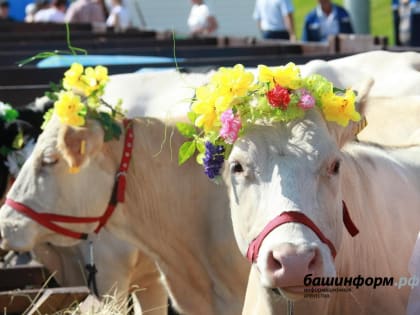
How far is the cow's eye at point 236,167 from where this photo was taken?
4121 millimetres

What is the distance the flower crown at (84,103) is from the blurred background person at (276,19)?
9.61 metres

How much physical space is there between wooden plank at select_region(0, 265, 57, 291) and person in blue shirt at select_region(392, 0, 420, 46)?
9506mm

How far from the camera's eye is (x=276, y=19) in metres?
15.8

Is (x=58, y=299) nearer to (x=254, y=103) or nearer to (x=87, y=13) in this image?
(x=254, y=103)

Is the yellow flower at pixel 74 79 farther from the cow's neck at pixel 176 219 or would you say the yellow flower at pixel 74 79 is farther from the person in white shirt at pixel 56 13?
the person in white shirt at pixel 56 13

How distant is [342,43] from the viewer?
1235 centimetres

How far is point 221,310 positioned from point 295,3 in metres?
25.5

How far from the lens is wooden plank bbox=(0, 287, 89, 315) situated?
5.55 metres

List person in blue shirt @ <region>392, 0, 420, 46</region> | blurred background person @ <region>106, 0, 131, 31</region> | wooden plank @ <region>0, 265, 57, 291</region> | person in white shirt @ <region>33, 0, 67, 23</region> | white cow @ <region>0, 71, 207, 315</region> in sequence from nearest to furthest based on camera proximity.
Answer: wooden plank @ <region>0, 265, 57, 291</region> → white cow @ <region>0, 71, 207, 315</region> → person in blue shirt @ <region>392, 0, 420, 46</region> → blurred background person @ <region>106, 0, 131, 31</region> → person in white shirt @ <region>33, 0, 67, 23</region>

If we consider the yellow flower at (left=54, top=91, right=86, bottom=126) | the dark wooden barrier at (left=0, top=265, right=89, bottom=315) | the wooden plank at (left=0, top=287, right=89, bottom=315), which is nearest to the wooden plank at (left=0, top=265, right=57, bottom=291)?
the dark wooden barrier at (left=0, top=265, right=89, bottom=315)

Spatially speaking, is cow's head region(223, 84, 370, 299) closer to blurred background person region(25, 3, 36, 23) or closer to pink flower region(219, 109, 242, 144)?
pink flower region(219, 109, 242, 144)

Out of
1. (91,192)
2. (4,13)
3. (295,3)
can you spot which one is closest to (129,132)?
(91,192)

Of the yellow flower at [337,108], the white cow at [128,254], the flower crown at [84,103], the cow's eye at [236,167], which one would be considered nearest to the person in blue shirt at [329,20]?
the white cow at [128,254]

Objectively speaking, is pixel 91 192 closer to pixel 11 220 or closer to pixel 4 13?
pixel 11 220
